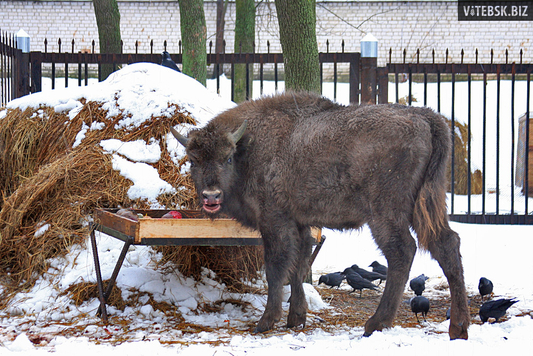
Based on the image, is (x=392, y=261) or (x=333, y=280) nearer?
(x=392, y=261)

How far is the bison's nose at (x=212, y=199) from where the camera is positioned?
15.1ft

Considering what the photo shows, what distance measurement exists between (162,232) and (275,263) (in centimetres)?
102

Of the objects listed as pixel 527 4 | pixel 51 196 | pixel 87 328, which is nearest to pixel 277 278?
pixel 87 328

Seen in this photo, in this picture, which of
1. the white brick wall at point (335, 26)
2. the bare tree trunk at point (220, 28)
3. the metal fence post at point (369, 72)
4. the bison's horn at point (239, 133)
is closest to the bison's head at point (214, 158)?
the bison's horn at point (239, 133)

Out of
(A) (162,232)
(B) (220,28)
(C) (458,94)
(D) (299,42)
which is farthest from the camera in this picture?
(C) (458,94)

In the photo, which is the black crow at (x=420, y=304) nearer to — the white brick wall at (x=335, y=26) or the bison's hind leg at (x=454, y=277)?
the bison's hind leg at (x=454, y=277)

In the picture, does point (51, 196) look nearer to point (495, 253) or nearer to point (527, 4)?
point (495, 253)

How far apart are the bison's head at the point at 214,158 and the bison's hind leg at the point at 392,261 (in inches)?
53.1

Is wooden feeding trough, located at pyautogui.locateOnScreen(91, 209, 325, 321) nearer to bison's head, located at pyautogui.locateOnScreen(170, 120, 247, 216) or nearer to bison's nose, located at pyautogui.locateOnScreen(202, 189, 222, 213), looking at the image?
bison's head, located at pyautogui.locateOnScreen(170, 120, 247, 216)

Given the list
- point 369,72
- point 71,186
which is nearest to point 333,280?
point 71,186

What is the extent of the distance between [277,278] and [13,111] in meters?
4.41

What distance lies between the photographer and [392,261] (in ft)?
14.7

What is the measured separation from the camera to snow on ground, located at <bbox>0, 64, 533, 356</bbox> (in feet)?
13.3

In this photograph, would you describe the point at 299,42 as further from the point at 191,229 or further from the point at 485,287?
the point at 485,287
